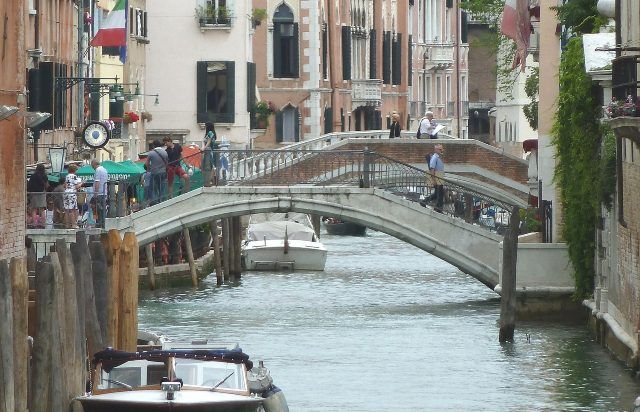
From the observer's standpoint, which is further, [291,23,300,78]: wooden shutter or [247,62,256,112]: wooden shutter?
[291,23,300,78]: wooden shutter

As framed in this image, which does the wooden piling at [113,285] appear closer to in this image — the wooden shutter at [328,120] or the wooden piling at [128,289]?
the wooden piling at [128,289]

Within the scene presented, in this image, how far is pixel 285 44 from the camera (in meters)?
60.8

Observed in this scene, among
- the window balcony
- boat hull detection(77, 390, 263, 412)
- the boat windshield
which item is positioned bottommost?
boat hull detection(77, 390, 263, 412)

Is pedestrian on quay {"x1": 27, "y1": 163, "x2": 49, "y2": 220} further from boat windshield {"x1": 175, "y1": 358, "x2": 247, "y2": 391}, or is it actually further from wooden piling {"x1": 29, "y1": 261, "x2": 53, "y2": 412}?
wooden piling {"x1": 29, "y1": 261, "x2": 53, "y2": 412}

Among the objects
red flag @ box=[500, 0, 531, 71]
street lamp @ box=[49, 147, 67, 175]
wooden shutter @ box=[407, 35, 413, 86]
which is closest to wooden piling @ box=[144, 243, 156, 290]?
street lamp @ box=[49, 147, 67, 175]

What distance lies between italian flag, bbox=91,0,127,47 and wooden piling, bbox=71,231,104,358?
16.5 metres

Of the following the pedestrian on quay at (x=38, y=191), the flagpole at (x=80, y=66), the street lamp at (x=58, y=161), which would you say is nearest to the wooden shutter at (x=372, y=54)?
the flagpole at (x=80, y=66)

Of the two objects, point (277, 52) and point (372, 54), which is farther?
point (372, 54)

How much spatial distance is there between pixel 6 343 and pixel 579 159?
42.8 feet

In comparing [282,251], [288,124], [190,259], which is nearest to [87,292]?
[190,259]

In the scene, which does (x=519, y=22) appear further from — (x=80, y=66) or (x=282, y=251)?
(x=282, y=251)

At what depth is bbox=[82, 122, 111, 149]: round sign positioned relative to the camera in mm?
37844

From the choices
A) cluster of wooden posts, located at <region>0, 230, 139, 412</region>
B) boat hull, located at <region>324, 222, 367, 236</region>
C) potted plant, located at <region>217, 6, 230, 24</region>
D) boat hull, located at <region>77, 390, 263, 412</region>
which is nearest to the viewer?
cluster of wooden posts, located at <region>0, 230, 139, 412</region>

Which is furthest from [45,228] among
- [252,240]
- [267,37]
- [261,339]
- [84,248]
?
[267,37]
